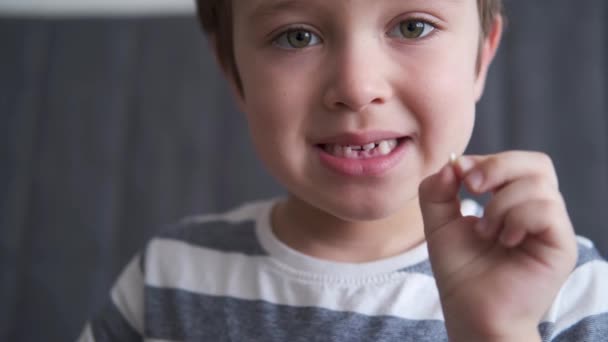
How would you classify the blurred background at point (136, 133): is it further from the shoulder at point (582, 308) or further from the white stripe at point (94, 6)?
the shoulder at point (582, 308)

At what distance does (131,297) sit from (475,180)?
52 centimetres

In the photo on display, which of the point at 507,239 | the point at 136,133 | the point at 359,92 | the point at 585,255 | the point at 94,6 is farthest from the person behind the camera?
the point at 94,6

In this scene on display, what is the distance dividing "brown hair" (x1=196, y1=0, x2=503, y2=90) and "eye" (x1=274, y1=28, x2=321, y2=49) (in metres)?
0.09

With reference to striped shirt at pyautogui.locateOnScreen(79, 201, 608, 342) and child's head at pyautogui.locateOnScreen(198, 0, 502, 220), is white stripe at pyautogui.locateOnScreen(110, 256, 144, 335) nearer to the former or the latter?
striped shirt at pyautogui.locateOnScreen(79, 201, 608, 342)

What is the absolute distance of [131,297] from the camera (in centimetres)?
78

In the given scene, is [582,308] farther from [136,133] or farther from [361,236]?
[136,133]

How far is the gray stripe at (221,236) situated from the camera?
Result: 0.76 metres

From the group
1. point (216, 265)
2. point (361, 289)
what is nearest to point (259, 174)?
point (216, 265)

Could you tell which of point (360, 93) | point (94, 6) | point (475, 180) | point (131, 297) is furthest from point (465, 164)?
point (94, 6)

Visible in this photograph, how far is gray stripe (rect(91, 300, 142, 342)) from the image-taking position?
0.77 metres

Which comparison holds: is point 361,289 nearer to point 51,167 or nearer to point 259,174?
point 259,174

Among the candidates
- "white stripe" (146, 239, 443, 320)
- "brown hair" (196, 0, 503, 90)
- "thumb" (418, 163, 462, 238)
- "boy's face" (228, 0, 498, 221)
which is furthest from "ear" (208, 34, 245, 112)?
"thumb" (418, 163, 462, 238)

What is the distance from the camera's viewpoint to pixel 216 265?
757mm

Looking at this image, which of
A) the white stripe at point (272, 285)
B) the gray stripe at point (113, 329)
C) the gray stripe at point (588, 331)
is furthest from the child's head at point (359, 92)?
the gray stripe at point (113, 329)
